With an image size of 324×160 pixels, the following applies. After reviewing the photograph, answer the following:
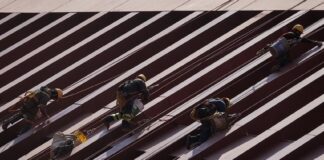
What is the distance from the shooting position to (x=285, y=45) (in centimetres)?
2055

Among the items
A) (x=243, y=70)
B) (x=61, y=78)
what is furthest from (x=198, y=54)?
(x=61, y=78)

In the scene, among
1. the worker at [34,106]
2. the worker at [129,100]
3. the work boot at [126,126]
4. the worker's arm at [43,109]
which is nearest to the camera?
the worker at [129,100]

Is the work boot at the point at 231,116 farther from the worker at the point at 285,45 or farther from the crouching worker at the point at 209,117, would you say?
the worker at the point at 285,45

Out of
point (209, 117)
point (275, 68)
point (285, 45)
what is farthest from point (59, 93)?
point (285, 45)

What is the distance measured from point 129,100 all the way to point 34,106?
2.76 meters

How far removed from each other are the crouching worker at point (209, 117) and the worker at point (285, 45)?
1.76 metres

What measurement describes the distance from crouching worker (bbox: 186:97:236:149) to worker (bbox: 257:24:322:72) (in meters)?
1.76

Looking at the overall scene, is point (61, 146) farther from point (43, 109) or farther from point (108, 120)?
point (43, 109)

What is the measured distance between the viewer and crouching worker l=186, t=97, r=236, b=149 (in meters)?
19.1

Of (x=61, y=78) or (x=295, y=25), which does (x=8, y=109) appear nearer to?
(x=61, y=78)

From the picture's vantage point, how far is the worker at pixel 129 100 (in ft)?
67.9

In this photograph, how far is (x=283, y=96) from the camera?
19531 millimetres

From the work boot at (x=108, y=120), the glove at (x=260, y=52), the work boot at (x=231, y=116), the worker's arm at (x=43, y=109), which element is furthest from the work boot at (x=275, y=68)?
the worker's arm at (x=43, y=109)

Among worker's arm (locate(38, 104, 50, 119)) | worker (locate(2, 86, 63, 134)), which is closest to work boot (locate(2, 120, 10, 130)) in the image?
worker (locate(2, 86, 63, 134))
